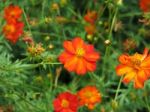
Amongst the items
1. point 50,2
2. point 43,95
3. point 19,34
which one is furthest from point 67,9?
point 43,95

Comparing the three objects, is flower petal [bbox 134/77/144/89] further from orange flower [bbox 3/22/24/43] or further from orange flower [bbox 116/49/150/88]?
orange flower [bbox 3/22/24/43]

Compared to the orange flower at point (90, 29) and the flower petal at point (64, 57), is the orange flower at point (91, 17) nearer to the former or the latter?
the orange flower at point (90, 29)

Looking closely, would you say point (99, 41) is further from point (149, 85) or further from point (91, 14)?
point (149, 85)

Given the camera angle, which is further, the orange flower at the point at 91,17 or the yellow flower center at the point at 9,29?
the orange flower at the point at 91,17

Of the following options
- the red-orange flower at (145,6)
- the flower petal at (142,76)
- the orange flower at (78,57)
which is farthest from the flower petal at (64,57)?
the red-orange flower at (145,6)

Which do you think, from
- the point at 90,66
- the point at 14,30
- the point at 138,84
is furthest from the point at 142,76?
the point at 14,30

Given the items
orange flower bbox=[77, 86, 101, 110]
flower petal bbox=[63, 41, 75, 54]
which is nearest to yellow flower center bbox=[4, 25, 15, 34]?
flower petal bbox=[63, 41, 75, 54]
